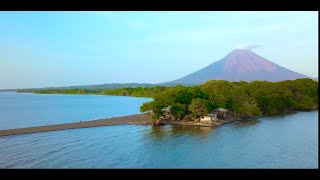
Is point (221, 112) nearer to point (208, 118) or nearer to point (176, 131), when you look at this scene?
point (208, 118)

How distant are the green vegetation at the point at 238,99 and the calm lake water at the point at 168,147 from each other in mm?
999

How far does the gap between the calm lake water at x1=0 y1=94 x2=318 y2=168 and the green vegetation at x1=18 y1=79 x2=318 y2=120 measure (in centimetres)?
100

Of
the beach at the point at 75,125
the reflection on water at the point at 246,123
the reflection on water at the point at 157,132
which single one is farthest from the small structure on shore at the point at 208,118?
the beach at the point at 75,125

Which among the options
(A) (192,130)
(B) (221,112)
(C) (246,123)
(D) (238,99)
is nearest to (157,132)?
(A) (192,130)

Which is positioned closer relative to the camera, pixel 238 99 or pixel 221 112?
pixel 221 112

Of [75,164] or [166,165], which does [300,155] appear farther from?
[75,164]

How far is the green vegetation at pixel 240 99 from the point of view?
39.8 feet

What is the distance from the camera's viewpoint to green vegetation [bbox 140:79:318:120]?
12.1 m

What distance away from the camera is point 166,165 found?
658 centimetres

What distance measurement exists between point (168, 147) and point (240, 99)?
684 cm

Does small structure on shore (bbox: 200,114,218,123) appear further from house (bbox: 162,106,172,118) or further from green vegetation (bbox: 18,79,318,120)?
house (bbox: 162,106,172,118)

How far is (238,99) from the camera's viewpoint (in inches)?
557
